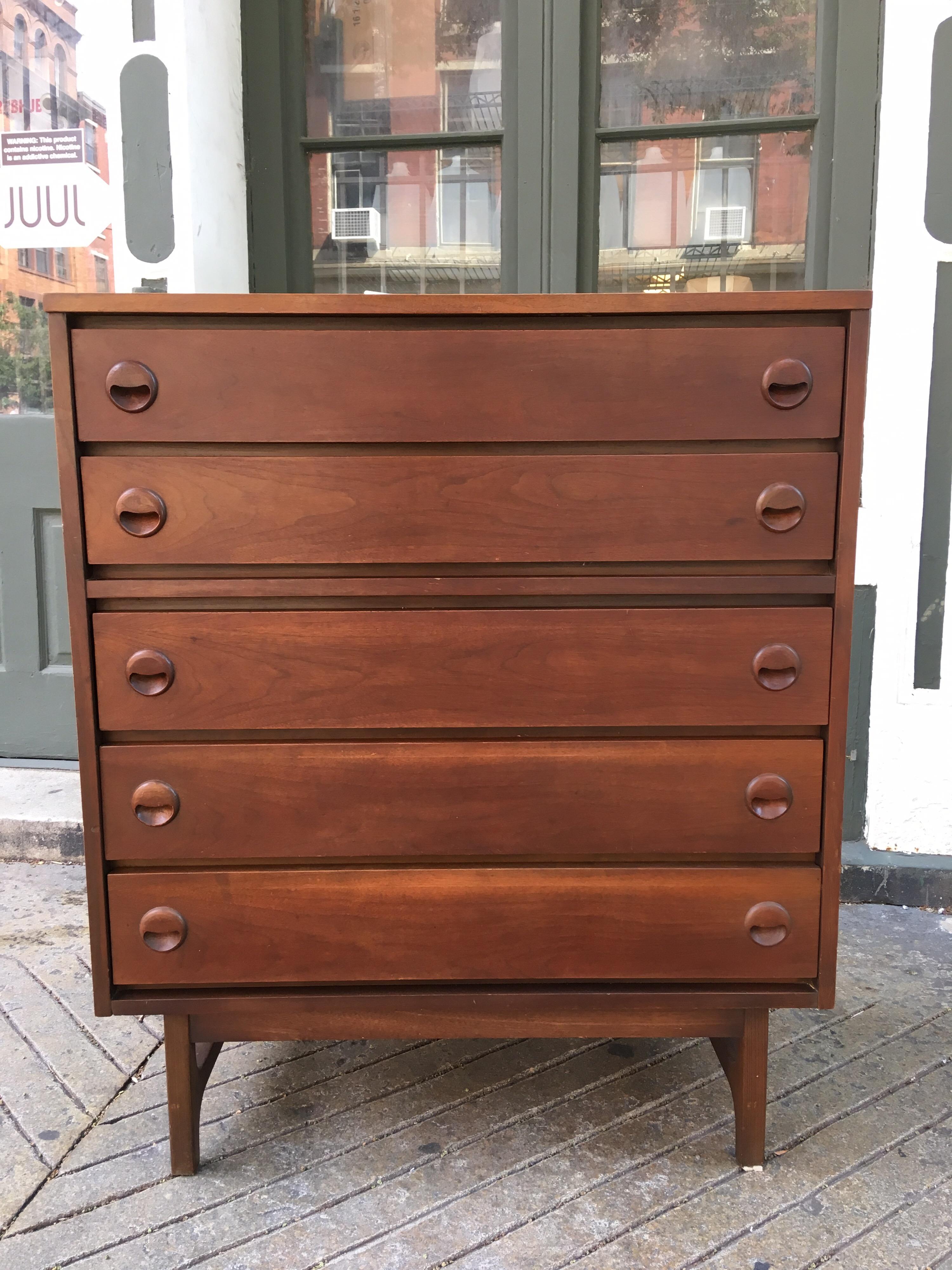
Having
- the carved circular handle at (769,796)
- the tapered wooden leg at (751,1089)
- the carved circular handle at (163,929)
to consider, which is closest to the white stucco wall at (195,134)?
the carved circular handle at (163,929)

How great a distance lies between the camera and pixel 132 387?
49.1 inches

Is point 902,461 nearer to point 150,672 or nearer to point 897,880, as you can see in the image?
point 897,880

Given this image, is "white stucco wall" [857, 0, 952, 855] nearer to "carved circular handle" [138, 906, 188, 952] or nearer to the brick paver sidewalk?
the brick paver sidewalk

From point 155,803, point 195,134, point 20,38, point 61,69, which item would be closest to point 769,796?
point 155,803

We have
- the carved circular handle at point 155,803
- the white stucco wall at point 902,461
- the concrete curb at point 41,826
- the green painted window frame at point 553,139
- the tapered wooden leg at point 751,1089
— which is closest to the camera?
the carved circular handle at point 155,803

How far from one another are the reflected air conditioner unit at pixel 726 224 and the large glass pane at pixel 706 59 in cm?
22

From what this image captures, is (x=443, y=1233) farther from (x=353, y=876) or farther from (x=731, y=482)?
(x=731, y=482)

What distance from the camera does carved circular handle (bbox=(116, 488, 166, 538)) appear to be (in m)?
1.27

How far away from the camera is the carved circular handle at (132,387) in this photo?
1.24 metres

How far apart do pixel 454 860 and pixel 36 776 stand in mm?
1972

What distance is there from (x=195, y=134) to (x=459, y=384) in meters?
1.50

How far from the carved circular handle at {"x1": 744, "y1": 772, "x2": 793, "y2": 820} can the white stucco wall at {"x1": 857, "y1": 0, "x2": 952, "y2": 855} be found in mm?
1110

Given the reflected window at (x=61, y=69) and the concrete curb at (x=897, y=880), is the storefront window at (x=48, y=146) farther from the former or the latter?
the concrete curb at (x=897, y=880)

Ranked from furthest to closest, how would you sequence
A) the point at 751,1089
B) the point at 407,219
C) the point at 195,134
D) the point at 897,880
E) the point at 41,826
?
the point at 41,826
the point at 407,219
the point at 897,880
the point at 195,134
the point at 751,1089
